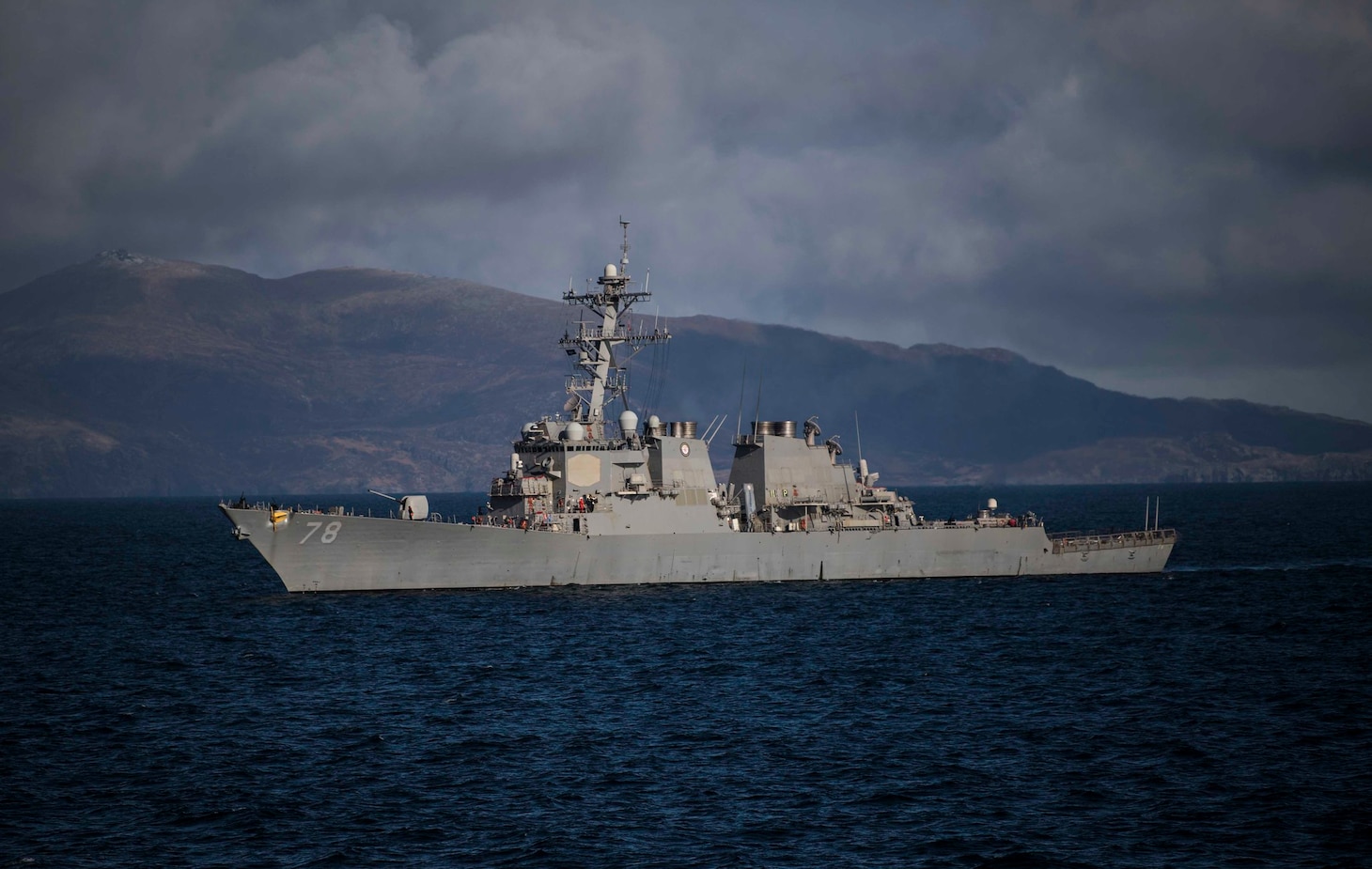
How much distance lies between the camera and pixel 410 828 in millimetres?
19203

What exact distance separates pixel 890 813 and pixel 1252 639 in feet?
65.9

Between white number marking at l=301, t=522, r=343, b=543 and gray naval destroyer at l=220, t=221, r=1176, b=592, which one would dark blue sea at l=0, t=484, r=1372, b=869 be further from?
white number marking at l=301, t=522, r=343, b=543

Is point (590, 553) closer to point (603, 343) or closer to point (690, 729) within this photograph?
point (603, 343)

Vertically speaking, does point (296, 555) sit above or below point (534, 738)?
above

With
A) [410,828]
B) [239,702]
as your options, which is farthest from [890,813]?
[239,702]

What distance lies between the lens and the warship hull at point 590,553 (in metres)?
40.8

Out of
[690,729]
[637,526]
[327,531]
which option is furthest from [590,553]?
[690,729]

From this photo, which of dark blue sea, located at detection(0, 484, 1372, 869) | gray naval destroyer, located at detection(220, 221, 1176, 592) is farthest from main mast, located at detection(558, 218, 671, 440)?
dark blue sea, located at detection(0, 484, 1372, 869)

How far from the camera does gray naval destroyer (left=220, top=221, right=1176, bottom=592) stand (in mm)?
41125

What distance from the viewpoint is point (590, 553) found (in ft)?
139

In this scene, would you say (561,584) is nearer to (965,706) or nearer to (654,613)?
(654,613)

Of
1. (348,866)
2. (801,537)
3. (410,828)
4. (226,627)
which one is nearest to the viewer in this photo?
(348,866)

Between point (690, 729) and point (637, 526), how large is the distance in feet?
58.8

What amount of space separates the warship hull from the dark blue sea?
2.91ft
